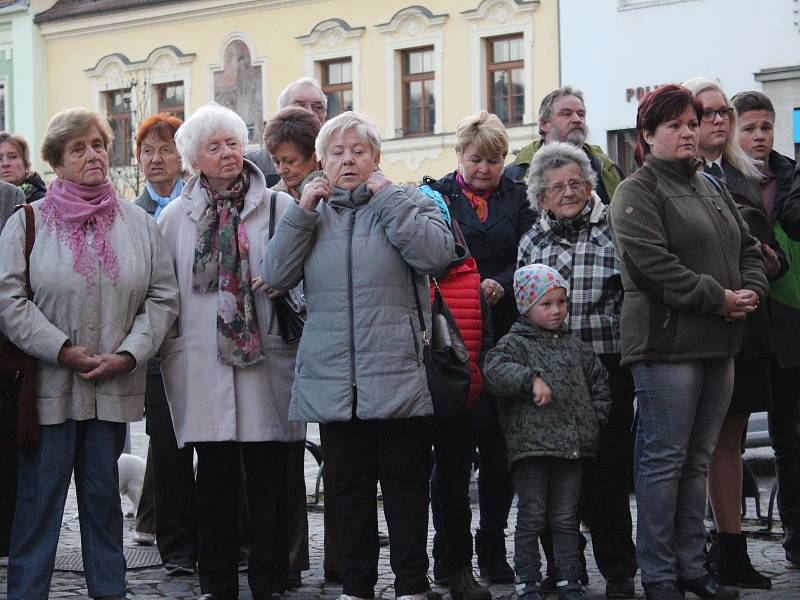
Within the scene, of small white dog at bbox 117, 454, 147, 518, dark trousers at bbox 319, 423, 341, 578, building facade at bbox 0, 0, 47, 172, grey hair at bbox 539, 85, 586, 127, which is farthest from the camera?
building facade at bbox 0, 0, 47, 172

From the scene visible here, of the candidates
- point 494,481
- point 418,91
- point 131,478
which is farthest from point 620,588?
point 418,91

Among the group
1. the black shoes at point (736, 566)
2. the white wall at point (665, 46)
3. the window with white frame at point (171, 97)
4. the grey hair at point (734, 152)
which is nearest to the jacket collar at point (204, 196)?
the grey hair at point (734, 152)

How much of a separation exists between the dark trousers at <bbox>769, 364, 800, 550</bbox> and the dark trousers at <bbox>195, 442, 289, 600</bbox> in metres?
2.40

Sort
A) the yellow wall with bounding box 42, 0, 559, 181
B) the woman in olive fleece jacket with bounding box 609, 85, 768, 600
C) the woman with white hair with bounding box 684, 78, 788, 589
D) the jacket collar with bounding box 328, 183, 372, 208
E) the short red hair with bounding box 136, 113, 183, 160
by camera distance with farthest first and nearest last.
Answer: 1. the yellow wall with bounding box 42, 0, 559, 181
2. the short red hair with bounding box 136, 113, 183, 160
3. the woman with white hair with bounding box 684, 78, 788, 589
4. the jacket collar with bounding box 328, 183, 372, 208
5. the woman in olive fleece jacket with bounding box 609, 85, 768, 600

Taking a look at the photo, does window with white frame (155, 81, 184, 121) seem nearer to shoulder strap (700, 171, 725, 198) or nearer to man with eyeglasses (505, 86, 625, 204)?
man with eyeglasses (505, 86, 625, 204)

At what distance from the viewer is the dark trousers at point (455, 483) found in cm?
662

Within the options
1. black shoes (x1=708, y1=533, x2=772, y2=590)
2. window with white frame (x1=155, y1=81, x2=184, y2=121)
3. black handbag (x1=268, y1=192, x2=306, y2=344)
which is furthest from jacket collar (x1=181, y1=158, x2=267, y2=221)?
window with white frame (x1=155, y1=81, x2=184, y2=121)

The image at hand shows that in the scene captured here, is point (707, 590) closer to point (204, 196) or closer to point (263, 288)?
point (263, 288)

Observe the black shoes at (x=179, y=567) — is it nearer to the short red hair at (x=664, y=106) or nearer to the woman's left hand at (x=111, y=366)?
the woman's left hand at (x=111, y=366)

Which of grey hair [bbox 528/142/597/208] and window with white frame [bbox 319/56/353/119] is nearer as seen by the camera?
grey hair [bbox 528/142/597/208]

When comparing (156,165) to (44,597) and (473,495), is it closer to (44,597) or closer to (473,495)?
(44,597)

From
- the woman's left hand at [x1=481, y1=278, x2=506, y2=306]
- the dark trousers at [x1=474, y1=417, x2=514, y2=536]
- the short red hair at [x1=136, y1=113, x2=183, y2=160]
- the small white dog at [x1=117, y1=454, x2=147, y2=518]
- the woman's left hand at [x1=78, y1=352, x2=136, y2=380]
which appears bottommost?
the small white dog at [x1=117, y1=454, x2=147, y2=518]

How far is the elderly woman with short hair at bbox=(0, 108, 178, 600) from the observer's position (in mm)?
6035

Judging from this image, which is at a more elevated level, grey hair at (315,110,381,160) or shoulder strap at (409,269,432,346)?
grey hair at (315,110,381,160)
